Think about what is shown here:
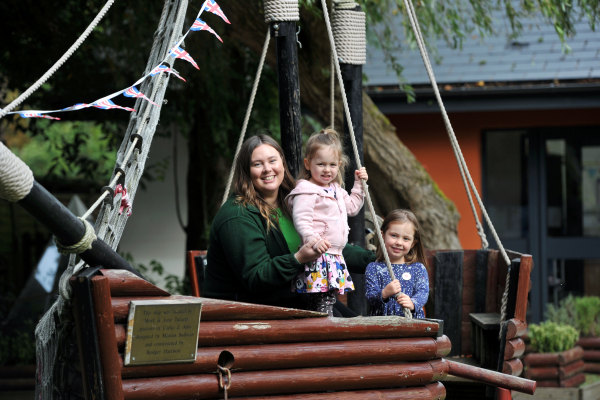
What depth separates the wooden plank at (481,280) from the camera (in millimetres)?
5395

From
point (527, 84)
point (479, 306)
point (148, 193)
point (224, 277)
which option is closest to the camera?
point (224, 277)

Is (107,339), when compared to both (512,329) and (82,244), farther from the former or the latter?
(512,329)

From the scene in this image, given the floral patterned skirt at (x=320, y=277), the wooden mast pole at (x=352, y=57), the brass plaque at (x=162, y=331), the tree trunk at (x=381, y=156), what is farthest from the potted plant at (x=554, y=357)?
the brass plaque at (x=162, y=331)

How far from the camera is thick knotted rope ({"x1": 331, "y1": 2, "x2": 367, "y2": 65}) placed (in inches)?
191

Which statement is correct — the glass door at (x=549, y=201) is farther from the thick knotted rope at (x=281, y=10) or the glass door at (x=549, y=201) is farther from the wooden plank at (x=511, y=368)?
the thick knotted rope at (x=281, y=10)

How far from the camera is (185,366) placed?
2980 millimetres

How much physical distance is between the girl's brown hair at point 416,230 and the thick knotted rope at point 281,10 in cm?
109

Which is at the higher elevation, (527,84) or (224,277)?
(527,84)

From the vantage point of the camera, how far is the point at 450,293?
18.0ft

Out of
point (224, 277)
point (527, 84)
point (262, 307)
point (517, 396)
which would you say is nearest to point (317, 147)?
point (224, 277)

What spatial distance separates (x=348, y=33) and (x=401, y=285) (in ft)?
4.59

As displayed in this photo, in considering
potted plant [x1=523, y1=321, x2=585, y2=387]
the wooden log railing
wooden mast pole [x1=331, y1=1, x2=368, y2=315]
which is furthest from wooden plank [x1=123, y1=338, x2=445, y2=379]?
potted plant [x1=523, y1=321, x2=585, y2=387]

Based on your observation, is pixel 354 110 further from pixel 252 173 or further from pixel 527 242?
pixel 527 242

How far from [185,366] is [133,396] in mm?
205
